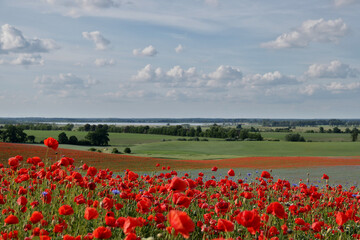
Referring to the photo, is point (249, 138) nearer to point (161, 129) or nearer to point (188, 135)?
point (188, 135)

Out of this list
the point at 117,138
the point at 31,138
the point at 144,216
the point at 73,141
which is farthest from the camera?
the point at 117,138

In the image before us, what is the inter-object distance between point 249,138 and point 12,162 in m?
85.4

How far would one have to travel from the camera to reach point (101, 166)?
2555 cm

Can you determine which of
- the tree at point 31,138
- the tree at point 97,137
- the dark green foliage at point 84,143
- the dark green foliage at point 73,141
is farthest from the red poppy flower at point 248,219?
the tree at point 97,137

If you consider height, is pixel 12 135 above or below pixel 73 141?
above

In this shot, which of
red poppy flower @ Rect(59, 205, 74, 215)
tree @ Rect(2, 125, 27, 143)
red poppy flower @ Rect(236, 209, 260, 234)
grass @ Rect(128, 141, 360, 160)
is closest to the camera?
red poppy flower @ Rect(236, 209, 260, 234)

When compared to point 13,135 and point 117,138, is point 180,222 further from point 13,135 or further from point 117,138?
point 117,138

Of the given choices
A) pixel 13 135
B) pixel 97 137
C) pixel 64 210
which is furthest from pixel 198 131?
pixel 64 210

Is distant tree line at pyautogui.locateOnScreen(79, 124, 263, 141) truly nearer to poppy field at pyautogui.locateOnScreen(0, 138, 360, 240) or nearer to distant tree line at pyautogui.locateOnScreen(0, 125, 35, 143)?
distant tree line at pyautogui.locateOnScreen(0, 125, 35, 143)

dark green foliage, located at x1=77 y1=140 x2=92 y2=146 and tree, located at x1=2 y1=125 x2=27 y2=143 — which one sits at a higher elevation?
tree, located at x1=2 y1=125 x2=27 y2=143

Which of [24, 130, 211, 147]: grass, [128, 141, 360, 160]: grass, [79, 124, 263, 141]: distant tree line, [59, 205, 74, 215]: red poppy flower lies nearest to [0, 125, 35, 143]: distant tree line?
[24, 130, 211, 147]: grass

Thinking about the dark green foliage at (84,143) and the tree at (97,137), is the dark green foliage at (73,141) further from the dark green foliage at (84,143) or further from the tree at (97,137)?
the tree at (97,137)

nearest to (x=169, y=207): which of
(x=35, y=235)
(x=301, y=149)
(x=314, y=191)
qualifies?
(x=35, y=235)

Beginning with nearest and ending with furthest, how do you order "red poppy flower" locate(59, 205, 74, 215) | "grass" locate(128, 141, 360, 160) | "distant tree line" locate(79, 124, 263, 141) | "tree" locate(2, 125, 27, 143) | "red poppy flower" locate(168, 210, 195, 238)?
"red poppy flower" locate(168, 210, 195, 238) → "red poppy flower" locate(59, 205, 74, 215) → "tree" locate(2, 125, 27, 143) → "grass" locate(128, 141, 360, 160) → "distant tree line" locate(79, 124, 263, 141)
